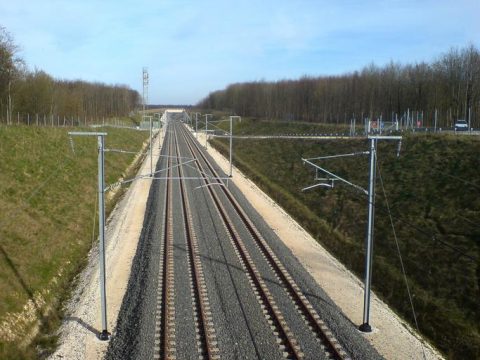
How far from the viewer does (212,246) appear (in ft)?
73.9

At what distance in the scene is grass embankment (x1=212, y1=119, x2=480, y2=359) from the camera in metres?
17.1

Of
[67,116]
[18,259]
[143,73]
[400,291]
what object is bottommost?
[400,291]

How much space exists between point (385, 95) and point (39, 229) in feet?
236

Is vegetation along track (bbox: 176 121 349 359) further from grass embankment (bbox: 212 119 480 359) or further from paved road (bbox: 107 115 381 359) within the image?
grass embankment (bbox: 212 119 480 359)

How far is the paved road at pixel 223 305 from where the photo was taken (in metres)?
13.0

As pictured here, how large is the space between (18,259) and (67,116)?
67.4 metres

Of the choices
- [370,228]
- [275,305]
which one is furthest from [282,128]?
[370,228]

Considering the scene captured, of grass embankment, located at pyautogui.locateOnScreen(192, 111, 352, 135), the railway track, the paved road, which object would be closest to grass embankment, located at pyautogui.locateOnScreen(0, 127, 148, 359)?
the paved road

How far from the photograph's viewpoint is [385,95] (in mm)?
81188

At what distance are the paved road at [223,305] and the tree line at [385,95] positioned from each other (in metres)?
40.5

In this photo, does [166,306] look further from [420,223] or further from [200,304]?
[420,223]

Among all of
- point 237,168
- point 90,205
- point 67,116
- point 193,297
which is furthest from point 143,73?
point 193,297

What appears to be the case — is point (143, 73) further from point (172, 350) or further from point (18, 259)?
point (172, 350)

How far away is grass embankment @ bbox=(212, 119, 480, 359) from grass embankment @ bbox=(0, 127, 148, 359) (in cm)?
1248
